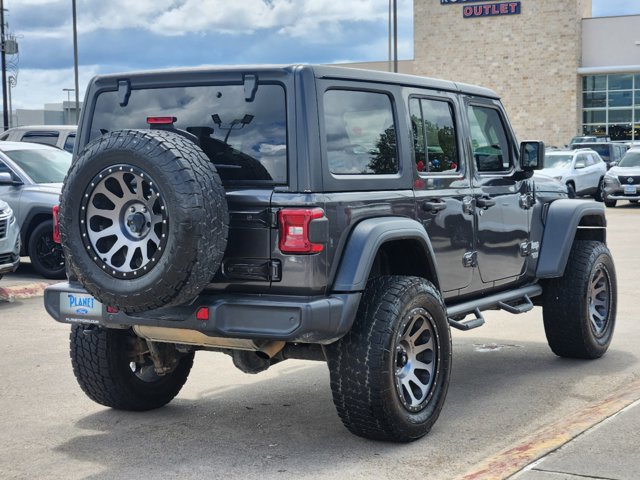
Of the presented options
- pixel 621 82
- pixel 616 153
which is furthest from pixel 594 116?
pixel 616 153

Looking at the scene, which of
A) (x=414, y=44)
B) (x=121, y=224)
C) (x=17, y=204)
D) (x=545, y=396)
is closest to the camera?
(x=121, y=224)

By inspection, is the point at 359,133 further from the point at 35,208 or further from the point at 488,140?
the point at 35,208

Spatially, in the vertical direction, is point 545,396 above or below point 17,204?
below

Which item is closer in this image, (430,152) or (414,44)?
(430,152)

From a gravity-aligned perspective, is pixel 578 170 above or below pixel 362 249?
above

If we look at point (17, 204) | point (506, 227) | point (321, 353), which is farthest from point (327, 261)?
point (17, 204)

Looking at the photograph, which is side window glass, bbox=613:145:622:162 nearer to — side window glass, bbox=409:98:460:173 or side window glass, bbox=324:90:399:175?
side window glass, bbox=409:98:460:173

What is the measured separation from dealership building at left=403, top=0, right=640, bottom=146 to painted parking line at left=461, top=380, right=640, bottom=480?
53771 millimetres

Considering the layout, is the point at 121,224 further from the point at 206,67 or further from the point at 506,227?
the point at 506,227

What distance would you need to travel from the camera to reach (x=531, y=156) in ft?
25.3

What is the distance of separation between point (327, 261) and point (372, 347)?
0.52 meters

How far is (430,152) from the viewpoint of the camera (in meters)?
6.61

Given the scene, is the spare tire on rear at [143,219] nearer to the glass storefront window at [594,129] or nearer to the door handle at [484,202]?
the door handle at [484,202]

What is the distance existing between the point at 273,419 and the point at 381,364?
1.20 meters
